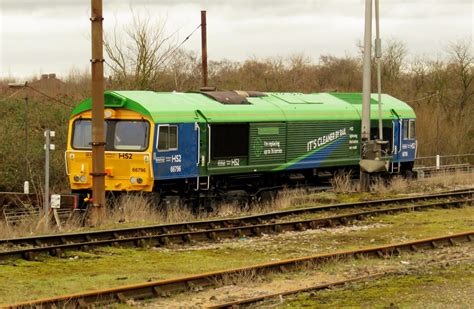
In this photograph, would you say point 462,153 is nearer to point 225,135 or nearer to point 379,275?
point 225,135

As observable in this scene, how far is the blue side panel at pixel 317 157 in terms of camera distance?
2531 cm

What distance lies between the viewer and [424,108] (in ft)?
169

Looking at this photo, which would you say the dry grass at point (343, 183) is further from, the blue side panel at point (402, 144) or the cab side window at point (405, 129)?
the cab side window at point (405, 129)

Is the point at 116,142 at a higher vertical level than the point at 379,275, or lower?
higher

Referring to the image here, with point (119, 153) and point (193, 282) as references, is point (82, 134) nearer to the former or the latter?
point (119, 153)

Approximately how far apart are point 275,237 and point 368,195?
893cm

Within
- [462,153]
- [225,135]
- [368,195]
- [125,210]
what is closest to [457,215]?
[368,195]

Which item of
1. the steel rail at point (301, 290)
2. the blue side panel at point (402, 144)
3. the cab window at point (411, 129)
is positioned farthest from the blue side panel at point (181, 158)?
the cab window at point (411, 129)

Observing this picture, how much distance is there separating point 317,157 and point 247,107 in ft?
11.8

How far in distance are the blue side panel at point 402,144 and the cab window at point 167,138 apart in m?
Answer: 10.8

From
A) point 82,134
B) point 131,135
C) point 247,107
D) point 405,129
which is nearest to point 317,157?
point 247,107

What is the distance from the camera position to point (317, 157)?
26016 mm

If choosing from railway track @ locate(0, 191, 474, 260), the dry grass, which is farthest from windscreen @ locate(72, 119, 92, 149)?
the dry grass

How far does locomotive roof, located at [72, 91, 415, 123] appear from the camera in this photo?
21.0 meters
